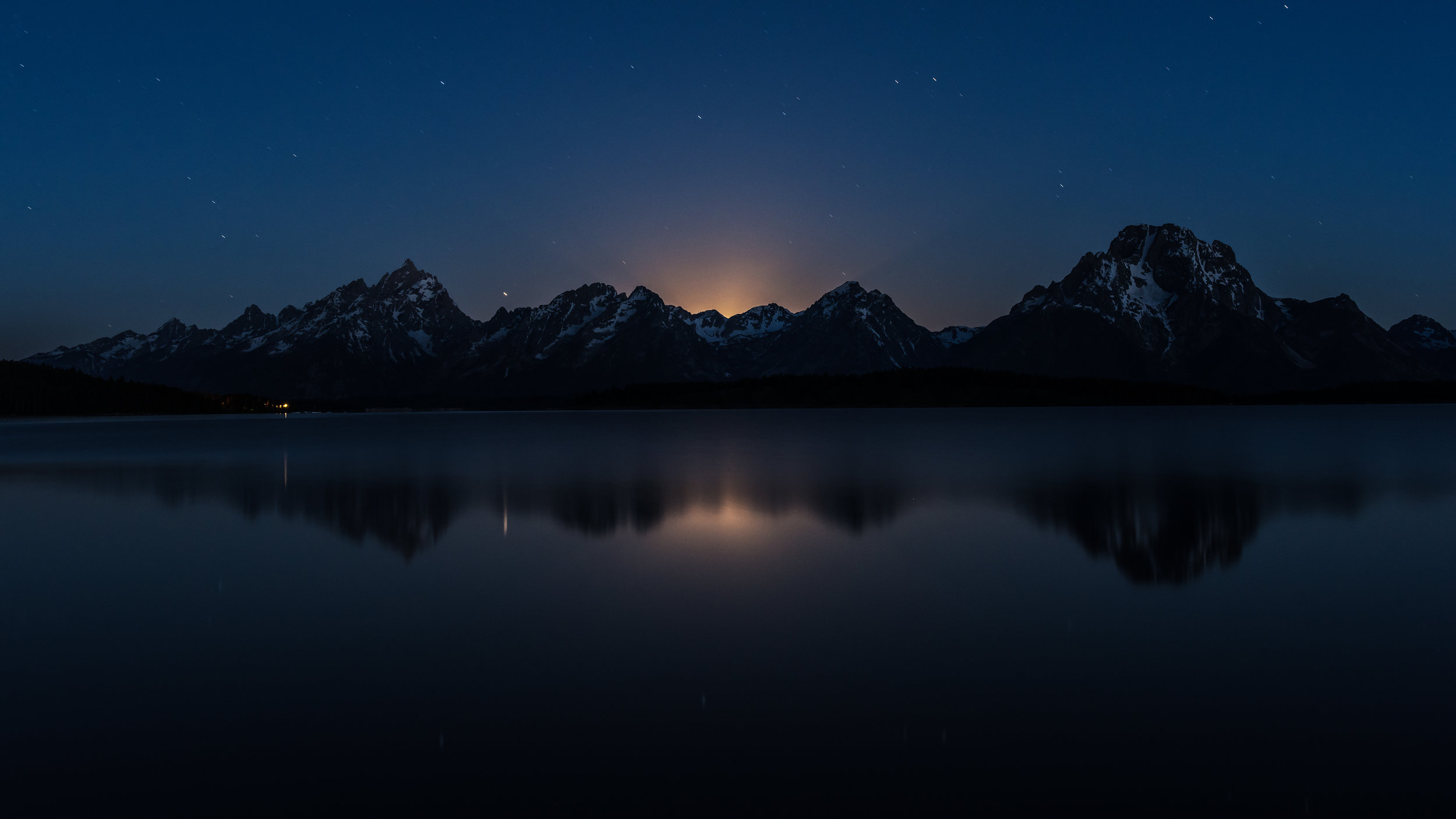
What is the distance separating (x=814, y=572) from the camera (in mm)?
19844

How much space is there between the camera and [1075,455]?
6475 centimetres

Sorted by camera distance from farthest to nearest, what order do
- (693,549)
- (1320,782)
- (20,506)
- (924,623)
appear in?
(20,506) → (693,549) → (924,623) → (1320,782)

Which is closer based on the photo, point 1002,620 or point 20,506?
point 1002,620

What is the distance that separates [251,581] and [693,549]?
37.1 feet

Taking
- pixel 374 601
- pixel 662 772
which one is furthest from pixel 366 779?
pixel 374 601

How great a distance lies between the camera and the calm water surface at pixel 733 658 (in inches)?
345

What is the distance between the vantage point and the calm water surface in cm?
877

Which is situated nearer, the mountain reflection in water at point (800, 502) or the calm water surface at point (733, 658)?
the calm water surface at point (733, 658)

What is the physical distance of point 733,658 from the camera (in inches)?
514

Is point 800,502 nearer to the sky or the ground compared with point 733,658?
nearer to the ground

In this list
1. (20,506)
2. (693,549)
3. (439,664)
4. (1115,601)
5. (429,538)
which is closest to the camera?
(439,664)

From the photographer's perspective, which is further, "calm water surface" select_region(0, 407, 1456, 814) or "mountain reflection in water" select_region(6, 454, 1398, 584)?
"mountain reflection in water" select_region(6, 454, 1398, 584)

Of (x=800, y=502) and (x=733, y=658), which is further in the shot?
(x=800, y=502)

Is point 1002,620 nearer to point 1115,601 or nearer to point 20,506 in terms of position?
point 1115,601
